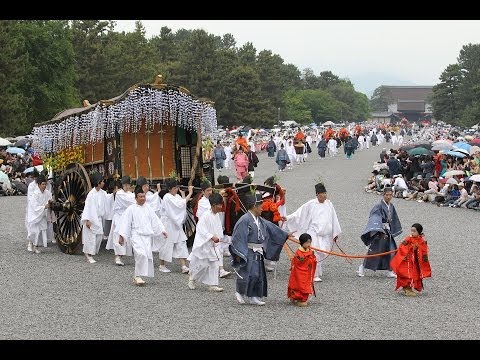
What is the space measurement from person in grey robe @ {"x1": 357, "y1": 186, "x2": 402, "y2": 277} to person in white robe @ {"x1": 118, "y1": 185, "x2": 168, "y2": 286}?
304cm

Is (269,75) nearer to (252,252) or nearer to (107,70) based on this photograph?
(107,70)

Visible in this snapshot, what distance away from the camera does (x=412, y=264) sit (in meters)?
11.0

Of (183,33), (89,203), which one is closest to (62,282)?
(89,203)

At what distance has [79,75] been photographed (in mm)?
52531

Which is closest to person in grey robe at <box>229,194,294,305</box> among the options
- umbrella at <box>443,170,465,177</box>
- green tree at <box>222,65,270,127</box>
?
umbrella at <box>443,170,465,177</box>

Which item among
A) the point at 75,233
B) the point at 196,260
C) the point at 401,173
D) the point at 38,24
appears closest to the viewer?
the point at 196,260

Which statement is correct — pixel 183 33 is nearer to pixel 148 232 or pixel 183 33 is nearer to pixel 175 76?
pixel 175 76

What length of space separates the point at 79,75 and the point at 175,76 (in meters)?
8.44

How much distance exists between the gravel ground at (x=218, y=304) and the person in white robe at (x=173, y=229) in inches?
10.0

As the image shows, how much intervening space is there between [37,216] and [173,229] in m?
3.33

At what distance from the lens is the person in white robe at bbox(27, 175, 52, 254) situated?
15.1 m

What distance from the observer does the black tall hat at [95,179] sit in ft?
47.0

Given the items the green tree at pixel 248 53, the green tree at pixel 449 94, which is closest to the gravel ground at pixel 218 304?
the green tree at pixel 248 53

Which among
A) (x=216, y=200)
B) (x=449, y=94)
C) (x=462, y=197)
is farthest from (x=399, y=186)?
(x=449, y=94)
